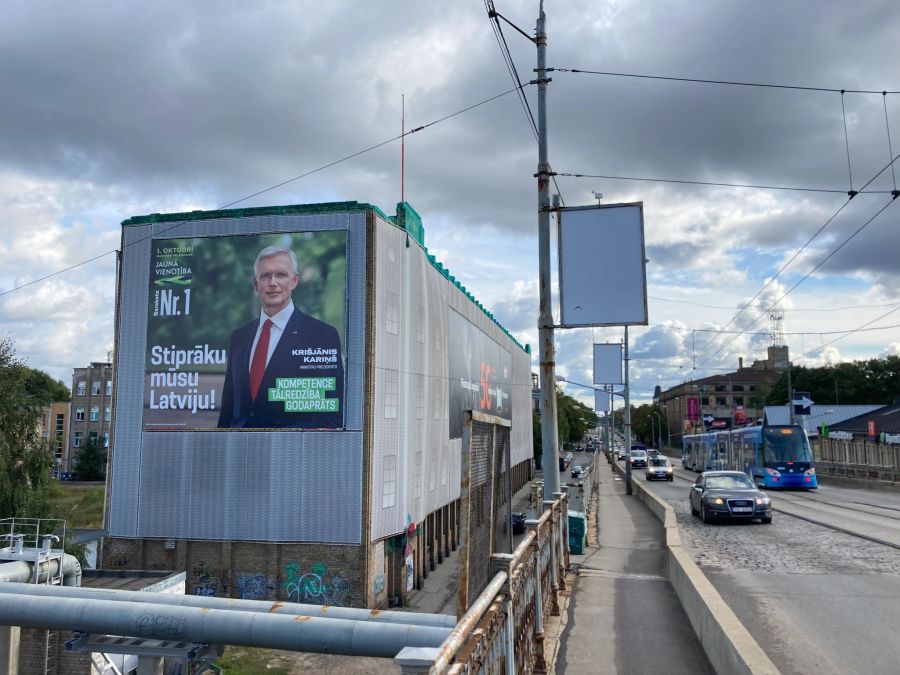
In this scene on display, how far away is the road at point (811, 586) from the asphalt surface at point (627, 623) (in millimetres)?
816

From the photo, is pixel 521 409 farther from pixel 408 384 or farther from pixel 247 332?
pixel 247 332

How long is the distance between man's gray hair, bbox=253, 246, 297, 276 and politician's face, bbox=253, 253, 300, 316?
2.4 inches

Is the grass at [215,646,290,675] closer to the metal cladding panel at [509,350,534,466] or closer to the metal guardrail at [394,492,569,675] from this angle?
the metal guardrail at [394,492,569,675]

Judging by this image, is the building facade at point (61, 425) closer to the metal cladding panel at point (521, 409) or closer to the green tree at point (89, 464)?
the green tree at point (89, 464)

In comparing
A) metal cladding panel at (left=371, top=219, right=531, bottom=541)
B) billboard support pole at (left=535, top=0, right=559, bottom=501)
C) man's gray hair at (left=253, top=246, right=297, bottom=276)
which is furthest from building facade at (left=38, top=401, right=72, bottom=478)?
billboard support pole at (left=535, top=0, right=559, bottom=501)

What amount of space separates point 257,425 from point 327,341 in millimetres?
4182

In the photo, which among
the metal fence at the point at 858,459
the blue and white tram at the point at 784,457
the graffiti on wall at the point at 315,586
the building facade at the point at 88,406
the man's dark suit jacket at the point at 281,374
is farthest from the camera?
the building facade at the point at 88,406

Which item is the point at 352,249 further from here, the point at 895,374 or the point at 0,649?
the point at 895,374

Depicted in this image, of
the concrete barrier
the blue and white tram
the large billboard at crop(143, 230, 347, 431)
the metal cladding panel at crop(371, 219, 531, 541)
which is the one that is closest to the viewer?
the concrete barrier

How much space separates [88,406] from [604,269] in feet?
290

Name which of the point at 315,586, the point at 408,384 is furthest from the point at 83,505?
the point at 408,384

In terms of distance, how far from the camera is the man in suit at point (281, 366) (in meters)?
25.4

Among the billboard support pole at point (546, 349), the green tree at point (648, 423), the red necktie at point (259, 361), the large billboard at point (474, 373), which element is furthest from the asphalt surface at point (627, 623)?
the green tree at point (648, 423)

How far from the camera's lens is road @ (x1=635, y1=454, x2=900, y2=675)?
23.2 feet
